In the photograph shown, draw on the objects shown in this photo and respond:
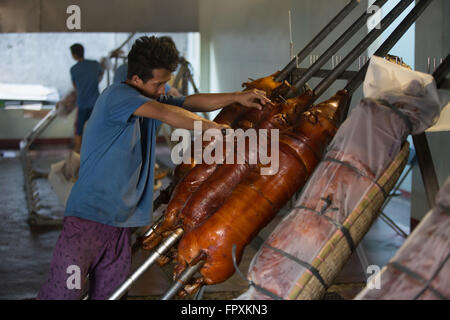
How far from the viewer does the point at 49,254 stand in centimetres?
503

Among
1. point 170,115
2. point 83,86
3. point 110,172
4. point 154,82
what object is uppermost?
point 154,82

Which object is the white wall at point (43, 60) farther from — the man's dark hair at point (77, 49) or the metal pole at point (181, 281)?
the metal pole at point (181, 281)

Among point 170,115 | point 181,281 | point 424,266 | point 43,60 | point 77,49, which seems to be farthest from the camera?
point 43,60

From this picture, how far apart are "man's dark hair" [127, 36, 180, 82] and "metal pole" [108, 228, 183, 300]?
65 centimetres

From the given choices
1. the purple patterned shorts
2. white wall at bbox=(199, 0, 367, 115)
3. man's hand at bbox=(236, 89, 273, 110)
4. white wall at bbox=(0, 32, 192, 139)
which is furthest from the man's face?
white wall at bbox=(0, 32, 192, 139)

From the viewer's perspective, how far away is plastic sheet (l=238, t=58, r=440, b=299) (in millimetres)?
1924

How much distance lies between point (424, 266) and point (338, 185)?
41cm

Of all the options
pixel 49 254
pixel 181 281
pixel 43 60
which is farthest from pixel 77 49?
pixel 181 281

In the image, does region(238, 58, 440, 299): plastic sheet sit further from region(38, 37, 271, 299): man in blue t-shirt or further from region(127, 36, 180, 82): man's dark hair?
region(127, 36, 180, 82): man's dark hair

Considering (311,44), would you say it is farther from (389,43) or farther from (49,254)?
(49,254)
